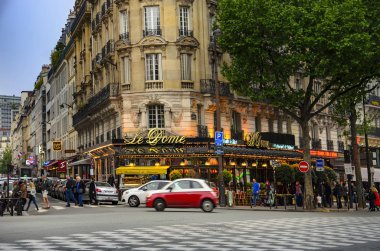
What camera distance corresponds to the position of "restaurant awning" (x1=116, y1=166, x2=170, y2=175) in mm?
39344

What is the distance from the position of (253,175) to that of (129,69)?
13.3 m

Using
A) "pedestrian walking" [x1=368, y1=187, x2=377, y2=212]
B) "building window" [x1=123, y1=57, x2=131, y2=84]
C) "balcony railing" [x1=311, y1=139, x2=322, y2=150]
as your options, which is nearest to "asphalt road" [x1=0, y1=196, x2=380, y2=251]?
"pedestrian walking" [x1=368, y1=187, x2=377, y2=212]

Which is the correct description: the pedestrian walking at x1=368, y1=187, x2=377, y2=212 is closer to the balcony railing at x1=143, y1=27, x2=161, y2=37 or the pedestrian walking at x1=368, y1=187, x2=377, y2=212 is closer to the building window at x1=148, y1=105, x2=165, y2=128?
the building window at x1=148, y1=105, x2=165, y2=128

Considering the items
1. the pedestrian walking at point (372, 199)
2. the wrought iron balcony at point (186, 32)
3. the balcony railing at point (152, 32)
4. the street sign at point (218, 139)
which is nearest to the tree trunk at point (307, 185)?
the pedestrian walking at point (372, 199)

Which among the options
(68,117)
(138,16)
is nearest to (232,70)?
(138,16)

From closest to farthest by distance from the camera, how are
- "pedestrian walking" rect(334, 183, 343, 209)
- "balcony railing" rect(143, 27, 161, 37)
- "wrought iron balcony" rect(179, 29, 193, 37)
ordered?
"pedestrian walking" rect(334, 183, 343, 209)
"balcony railing" rect(143, 27, 161, 37)
"wrought iron balcony" rect(179, 29, 193, 37)

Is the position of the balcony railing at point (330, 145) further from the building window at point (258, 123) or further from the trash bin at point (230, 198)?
the trash bin at point (230, 198)

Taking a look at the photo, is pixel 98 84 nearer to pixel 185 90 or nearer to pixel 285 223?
pixel 185 90

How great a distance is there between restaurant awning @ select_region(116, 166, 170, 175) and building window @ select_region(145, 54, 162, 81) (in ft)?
21.2

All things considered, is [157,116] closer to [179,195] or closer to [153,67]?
[153,67]

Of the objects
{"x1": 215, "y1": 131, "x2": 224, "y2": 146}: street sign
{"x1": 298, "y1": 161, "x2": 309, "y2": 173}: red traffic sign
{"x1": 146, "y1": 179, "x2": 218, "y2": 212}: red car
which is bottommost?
{"x1": 146, "y1": 179, "x2": 218, "y2": 212}: red car

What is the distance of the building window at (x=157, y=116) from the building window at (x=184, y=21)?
5.68 m

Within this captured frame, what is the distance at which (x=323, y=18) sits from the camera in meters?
30.3

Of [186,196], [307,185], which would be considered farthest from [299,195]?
[186,196]
